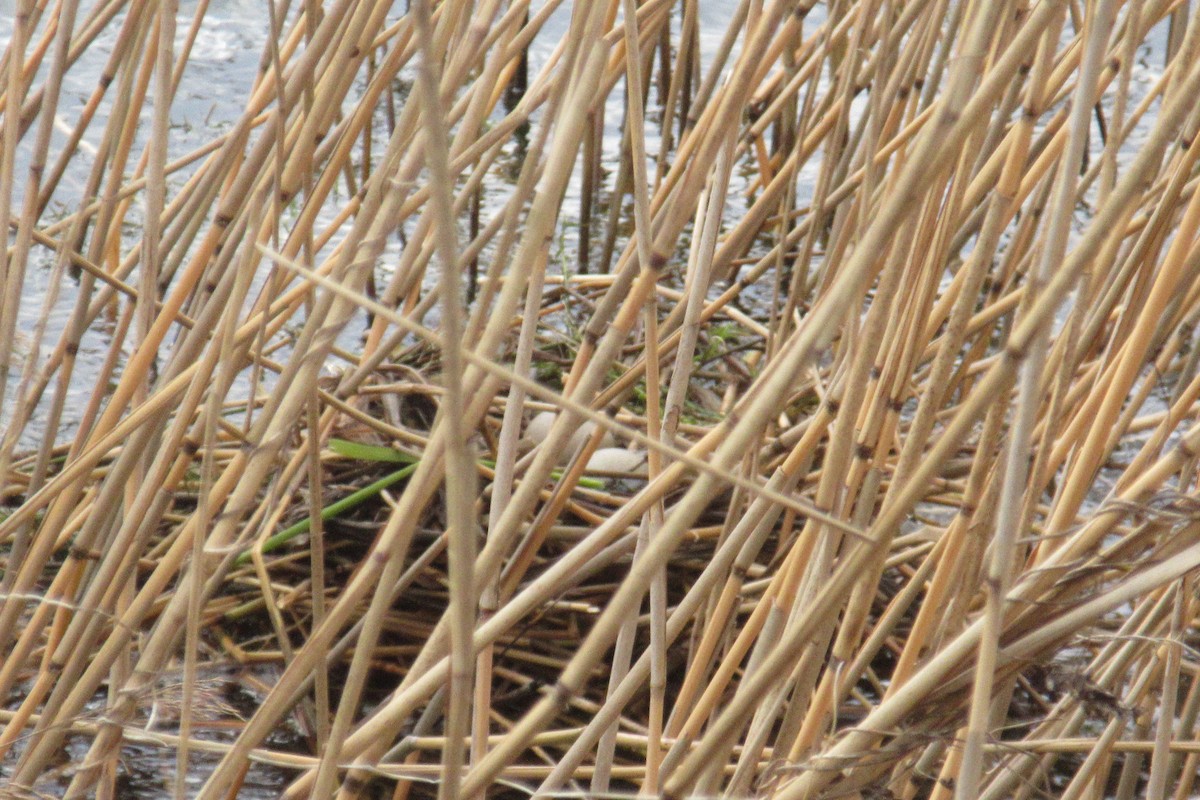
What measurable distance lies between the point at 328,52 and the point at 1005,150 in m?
0.39

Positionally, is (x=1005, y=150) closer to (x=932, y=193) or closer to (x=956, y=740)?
(x=932, y=193)

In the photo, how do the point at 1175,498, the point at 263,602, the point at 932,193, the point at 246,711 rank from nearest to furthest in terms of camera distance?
the point at 1175,498
the point at 932,193
the point at 246,711
the point at 263,602

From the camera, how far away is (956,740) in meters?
0.60

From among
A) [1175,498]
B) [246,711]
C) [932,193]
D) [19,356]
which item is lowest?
[246,711]

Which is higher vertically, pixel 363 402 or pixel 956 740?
pixel 956 740

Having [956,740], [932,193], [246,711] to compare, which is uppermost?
[932,193]

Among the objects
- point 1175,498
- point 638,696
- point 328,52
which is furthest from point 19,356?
point 1175,498

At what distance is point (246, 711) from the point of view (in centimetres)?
120

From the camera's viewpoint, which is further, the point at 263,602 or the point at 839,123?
the point at 263,602

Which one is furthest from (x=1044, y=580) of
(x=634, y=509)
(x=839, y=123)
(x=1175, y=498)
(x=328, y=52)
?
(x=328, y=52)

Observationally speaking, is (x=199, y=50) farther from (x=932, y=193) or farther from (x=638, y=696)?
Answer: (x=932, y=193)

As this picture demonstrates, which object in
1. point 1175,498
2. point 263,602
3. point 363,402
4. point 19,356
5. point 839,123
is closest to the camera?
point 1175,498

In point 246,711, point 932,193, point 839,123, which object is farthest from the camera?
point 246,711

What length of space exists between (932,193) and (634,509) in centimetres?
24
